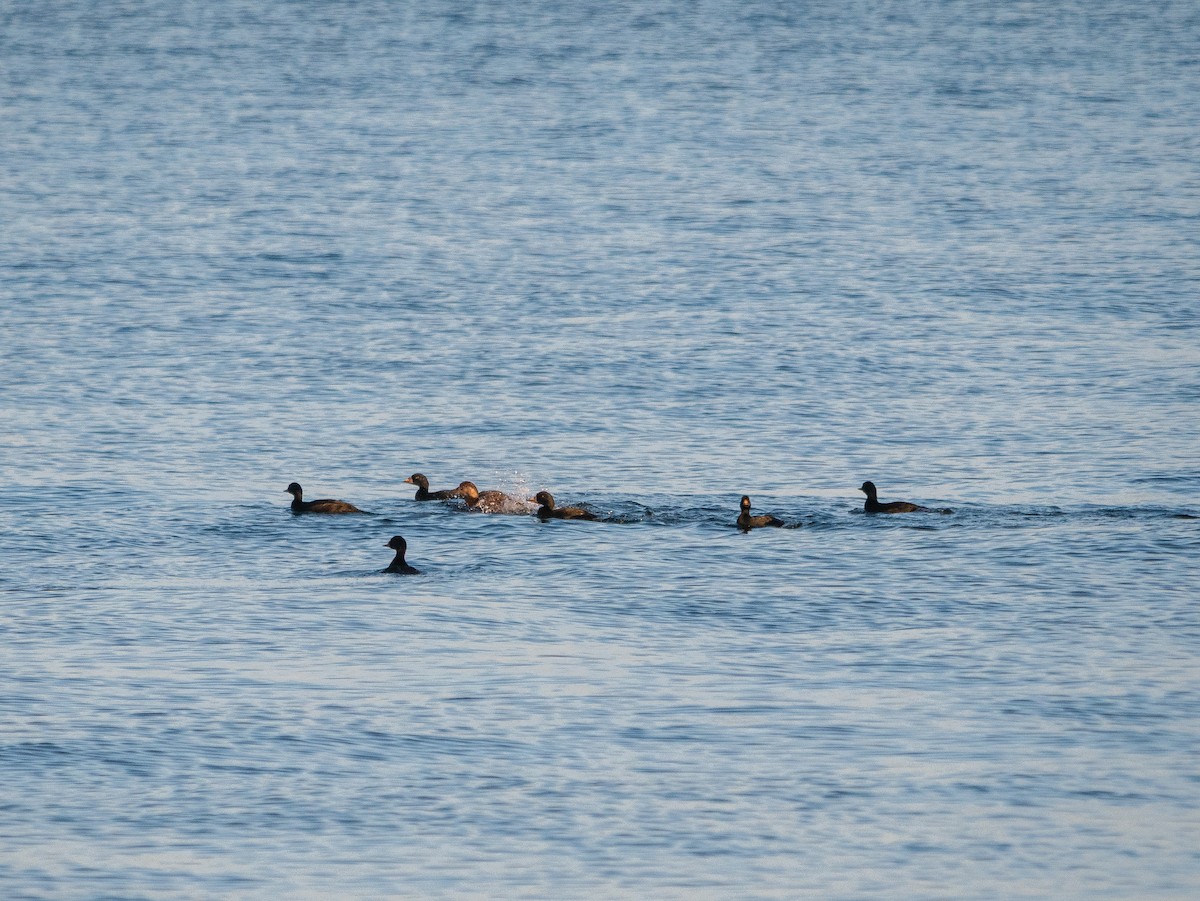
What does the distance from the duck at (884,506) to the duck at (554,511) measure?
3739 millimetres

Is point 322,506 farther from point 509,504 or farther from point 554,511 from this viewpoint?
point 554,511

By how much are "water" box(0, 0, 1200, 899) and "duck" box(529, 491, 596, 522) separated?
0.19 m

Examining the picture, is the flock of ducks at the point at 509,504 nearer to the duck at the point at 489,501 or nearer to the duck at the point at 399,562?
the duck at the point at 489,501

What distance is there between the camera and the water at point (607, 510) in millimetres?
16812

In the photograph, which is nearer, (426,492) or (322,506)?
(322,506)

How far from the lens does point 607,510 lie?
1104 inches

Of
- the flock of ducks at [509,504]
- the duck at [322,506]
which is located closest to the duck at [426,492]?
the flock of ducks at [509,504]

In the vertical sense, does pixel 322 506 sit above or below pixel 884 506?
above

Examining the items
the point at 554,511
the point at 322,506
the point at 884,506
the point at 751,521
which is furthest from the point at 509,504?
the point at 884,506

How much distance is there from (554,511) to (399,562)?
3477 millimetres

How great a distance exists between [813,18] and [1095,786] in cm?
9110

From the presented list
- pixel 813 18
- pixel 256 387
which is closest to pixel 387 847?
pixel 256 387

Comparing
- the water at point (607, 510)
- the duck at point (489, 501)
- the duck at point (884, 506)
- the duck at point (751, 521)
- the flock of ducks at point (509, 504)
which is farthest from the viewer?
the duck at point (489, 501)

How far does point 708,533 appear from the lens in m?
26.8
